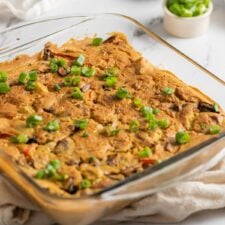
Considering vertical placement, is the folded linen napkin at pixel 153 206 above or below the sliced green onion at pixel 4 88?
below

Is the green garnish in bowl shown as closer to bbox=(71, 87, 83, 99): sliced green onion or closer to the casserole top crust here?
the casserole top crust

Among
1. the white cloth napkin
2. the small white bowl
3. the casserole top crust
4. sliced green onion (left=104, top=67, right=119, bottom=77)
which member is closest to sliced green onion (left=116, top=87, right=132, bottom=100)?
the casserole top crust

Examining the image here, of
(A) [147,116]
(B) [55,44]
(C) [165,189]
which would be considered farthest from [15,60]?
(C) [165,189]

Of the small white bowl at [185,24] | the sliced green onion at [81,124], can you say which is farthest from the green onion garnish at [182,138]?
the small white bowl at [185,24]

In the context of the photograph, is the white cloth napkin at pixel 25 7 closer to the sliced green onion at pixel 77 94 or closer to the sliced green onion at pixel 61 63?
the sliced green onion at pixel 61 63

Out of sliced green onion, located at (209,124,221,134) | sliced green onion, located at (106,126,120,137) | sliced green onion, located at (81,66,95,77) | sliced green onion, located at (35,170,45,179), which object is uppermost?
sliced green onion, located at (35,170,45,179)

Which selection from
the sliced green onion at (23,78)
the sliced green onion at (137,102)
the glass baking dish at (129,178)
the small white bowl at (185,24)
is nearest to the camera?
the glass baking dish at (129,178)

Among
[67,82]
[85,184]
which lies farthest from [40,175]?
[67,82]
